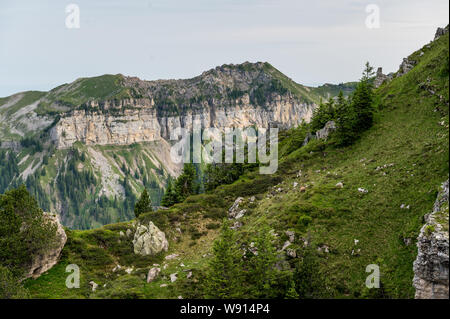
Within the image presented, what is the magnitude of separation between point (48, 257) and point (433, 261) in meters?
44.7

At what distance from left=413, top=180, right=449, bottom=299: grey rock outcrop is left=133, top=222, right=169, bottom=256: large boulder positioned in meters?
37.5

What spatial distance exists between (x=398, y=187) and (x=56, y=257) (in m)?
47.5

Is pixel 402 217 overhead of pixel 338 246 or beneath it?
overhead

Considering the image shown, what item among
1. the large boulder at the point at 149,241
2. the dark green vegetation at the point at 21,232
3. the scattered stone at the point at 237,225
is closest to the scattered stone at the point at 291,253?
the scattered stone at the point at 237,225

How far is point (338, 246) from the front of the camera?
109 ft

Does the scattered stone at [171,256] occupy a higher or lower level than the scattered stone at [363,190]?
lower

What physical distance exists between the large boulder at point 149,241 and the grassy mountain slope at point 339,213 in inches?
64.7

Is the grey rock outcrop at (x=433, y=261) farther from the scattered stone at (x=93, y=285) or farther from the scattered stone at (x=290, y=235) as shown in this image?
the scattered stone at (x=93, y=285)

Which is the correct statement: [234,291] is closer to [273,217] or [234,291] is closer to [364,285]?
[364,285]

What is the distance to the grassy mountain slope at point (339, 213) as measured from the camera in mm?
30453

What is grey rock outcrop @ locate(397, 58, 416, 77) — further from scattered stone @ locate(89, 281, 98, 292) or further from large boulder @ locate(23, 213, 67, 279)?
large boulder @ locate(23, 213, 67, 279)

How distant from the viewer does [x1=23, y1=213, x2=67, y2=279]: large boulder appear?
39.5 metres
